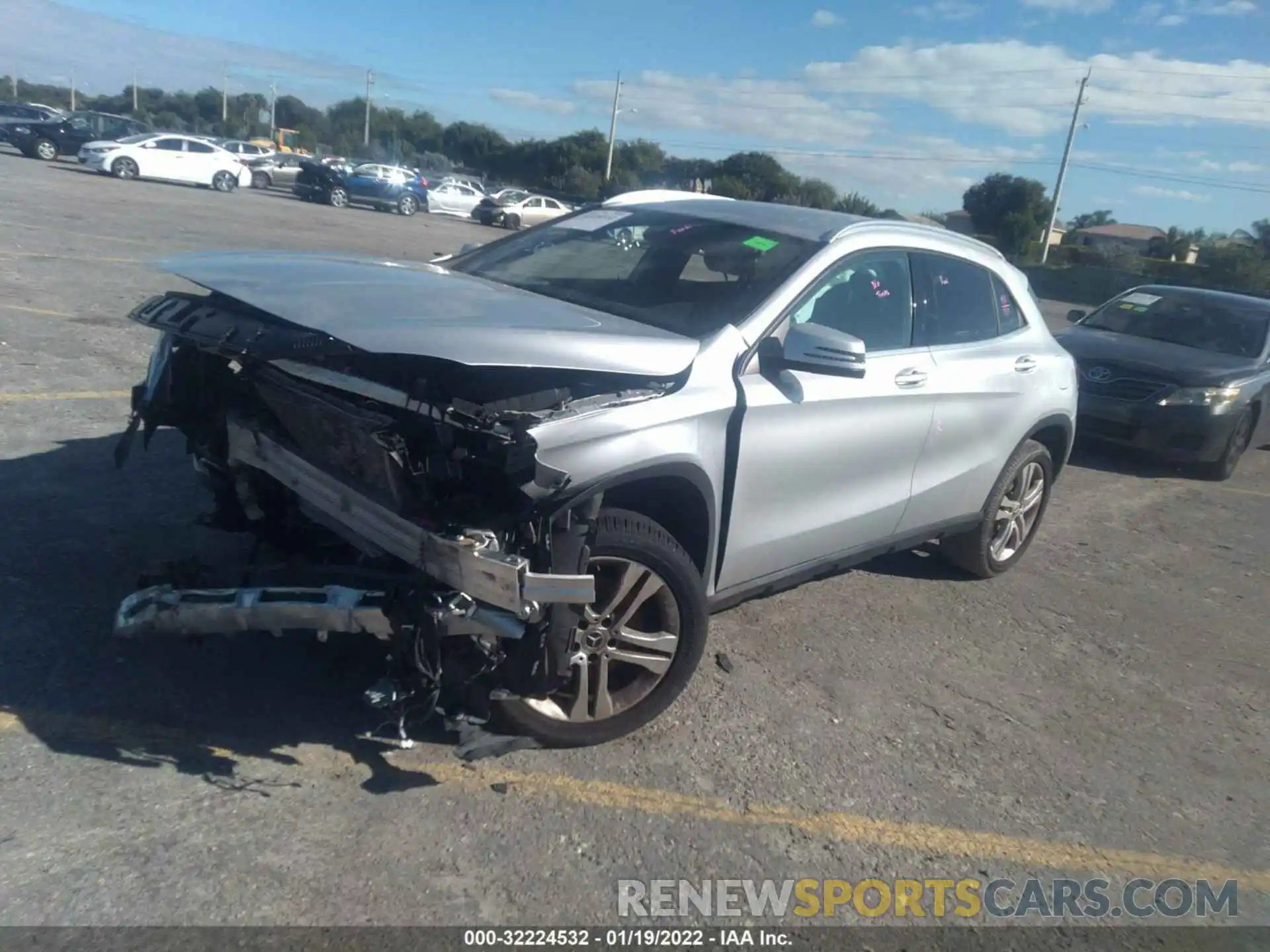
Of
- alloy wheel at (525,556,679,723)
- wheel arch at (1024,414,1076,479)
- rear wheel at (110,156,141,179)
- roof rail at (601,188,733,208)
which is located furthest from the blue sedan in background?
alloy wheel at (525,556,679,723)

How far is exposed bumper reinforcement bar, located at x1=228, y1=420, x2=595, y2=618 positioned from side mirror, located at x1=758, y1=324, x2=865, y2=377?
121cm

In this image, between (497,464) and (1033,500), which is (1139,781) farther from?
(497,464)

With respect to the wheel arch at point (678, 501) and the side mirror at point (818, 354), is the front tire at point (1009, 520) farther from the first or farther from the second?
the wheel arch at point (678, 501)

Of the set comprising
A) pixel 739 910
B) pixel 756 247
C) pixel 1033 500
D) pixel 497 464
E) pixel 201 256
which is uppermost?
pixel 756 247

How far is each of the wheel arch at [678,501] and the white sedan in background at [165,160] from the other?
112 feet

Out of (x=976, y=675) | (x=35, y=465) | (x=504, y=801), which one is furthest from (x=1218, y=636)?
(x=35, y=465)

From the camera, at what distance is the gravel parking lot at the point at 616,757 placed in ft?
9.95

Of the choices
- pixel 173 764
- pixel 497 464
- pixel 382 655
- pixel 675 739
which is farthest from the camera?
pixel 382 655

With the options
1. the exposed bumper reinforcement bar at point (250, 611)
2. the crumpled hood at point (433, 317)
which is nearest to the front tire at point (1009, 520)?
the crumpled hood at point (433, 317)

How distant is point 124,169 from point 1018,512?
1321 inches

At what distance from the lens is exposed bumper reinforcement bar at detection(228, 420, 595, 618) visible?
3.06 metres

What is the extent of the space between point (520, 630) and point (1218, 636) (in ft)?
14.4

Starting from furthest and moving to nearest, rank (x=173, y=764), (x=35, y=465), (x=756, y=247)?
(x=35, y=465), (x=756, y=247), (x=173, y=764)

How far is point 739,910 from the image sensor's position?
10.3 feet
